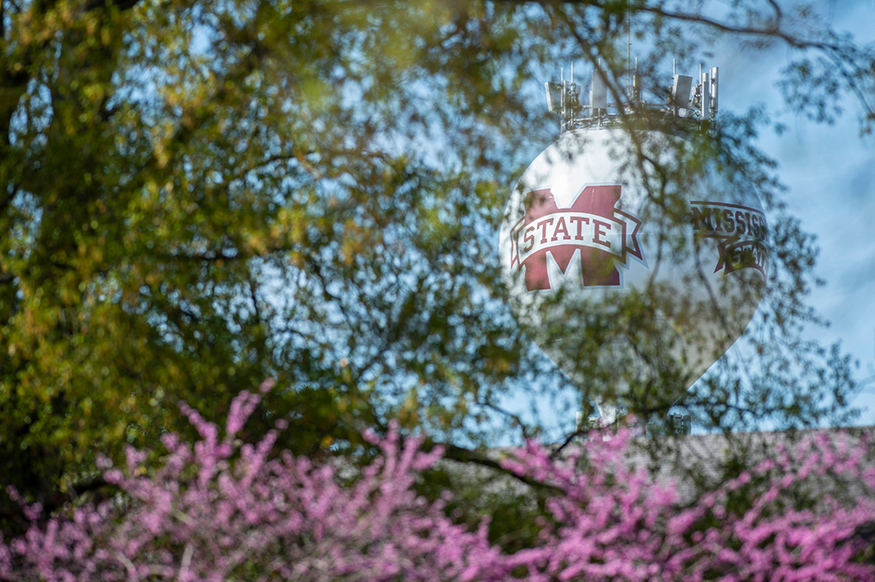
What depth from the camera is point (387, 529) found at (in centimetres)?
633

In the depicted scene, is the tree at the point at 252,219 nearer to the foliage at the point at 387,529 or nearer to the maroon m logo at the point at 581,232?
the foliage at the point at 387,529

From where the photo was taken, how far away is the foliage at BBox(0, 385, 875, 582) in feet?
20.7

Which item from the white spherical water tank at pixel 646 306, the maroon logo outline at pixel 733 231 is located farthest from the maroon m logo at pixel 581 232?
the white spherical water tank at pixel 646 306

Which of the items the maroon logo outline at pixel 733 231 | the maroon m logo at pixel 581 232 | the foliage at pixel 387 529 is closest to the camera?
the foliage at pixel 387 529

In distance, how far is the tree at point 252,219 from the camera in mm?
7562

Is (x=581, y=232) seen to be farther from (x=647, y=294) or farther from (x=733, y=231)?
(x=647, y=294)

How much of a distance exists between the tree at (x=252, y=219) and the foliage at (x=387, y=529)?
500 mm

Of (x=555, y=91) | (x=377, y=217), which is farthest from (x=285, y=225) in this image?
(x=555, y=91)

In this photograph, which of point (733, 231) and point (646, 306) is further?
point (733, 231)

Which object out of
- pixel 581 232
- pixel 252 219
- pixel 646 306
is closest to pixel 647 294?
pixel 646 306

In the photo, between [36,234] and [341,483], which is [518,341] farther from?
[36,234]

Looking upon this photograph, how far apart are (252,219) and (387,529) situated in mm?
2544

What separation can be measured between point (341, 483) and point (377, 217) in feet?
7.06

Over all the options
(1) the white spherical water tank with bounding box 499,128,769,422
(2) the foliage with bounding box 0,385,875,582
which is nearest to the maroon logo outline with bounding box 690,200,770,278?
(1) the white spherical water tank with bounding box 499,128,769,422
